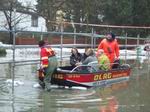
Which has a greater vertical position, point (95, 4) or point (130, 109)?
point (95, 4)

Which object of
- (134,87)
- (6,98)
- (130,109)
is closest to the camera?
(130,109)

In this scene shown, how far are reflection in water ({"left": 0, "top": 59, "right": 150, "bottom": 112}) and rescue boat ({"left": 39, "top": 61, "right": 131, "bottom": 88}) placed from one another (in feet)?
0.90

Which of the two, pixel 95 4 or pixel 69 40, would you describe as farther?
pixel 95 4

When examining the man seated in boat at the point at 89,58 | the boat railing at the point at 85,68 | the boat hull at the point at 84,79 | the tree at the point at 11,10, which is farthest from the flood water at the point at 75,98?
the tree at the point at 11,10

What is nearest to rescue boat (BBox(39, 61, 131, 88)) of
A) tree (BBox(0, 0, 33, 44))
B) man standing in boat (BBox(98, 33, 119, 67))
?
man standing in boat (BBox(98, 33, 119, 67))

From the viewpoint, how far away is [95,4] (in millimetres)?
59188

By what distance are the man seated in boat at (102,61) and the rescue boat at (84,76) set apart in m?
0.27

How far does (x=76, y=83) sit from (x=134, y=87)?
2.36 meters

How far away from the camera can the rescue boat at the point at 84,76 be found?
16.9 meters

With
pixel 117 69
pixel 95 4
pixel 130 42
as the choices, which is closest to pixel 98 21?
pixel 95 4

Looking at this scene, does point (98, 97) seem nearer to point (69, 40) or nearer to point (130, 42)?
point (69, 40)

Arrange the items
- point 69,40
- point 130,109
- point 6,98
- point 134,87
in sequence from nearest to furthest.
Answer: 1. point 130,109
2. point 6,98
3. point 134,87
4. point 69,40

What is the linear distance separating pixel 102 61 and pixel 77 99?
4.42m

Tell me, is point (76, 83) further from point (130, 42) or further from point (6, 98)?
point (130, 42)
